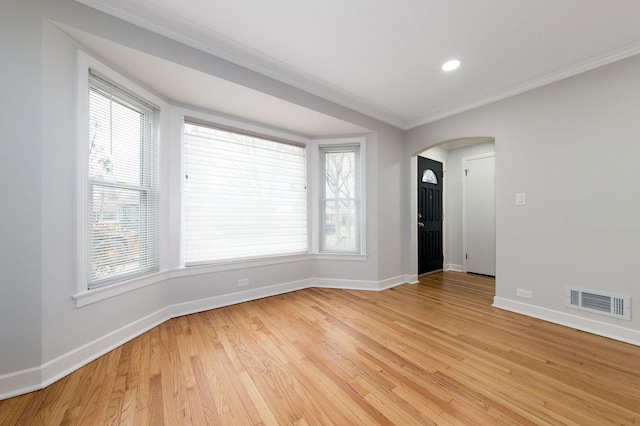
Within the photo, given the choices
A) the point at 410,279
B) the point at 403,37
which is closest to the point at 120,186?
the point at 403,37

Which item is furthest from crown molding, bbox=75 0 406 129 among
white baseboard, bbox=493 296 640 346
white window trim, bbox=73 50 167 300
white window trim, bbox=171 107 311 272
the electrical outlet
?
white baseboard, bbox=493 296 640 346

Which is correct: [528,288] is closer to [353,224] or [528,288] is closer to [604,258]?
[604,258]

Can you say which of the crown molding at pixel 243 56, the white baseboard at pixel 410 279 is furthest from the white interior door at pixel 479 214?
the crown molding at pixel 243 56

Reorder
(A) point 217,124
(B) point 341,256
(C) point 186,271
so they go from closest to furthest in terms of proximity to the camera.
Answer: (C) point 186,271 < (A) point 217,124 < (B) point 341,256

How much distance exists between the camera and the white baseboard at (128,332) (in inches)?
58.8

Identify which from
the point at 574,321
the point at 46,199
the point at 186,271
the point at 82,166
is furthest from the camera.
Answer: the point at 186,271

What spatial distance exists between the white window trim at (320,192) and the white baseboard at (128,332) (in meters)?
0.42

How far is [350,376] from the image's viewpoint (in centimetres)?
165

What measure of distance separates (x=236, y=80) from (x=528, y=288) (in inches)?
155

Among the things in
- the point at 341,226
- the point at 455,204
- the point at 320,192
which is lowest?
the point at 341,226

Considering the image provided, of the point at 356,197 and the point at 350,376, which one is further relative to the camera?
the point at 356,197

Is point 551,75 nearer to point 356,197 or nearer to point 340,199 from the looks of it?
point 356,197

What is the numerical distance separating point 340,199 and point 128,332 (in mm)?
2970

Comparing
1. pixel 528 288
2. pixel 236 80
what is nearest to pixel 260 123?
pixel 236 80
